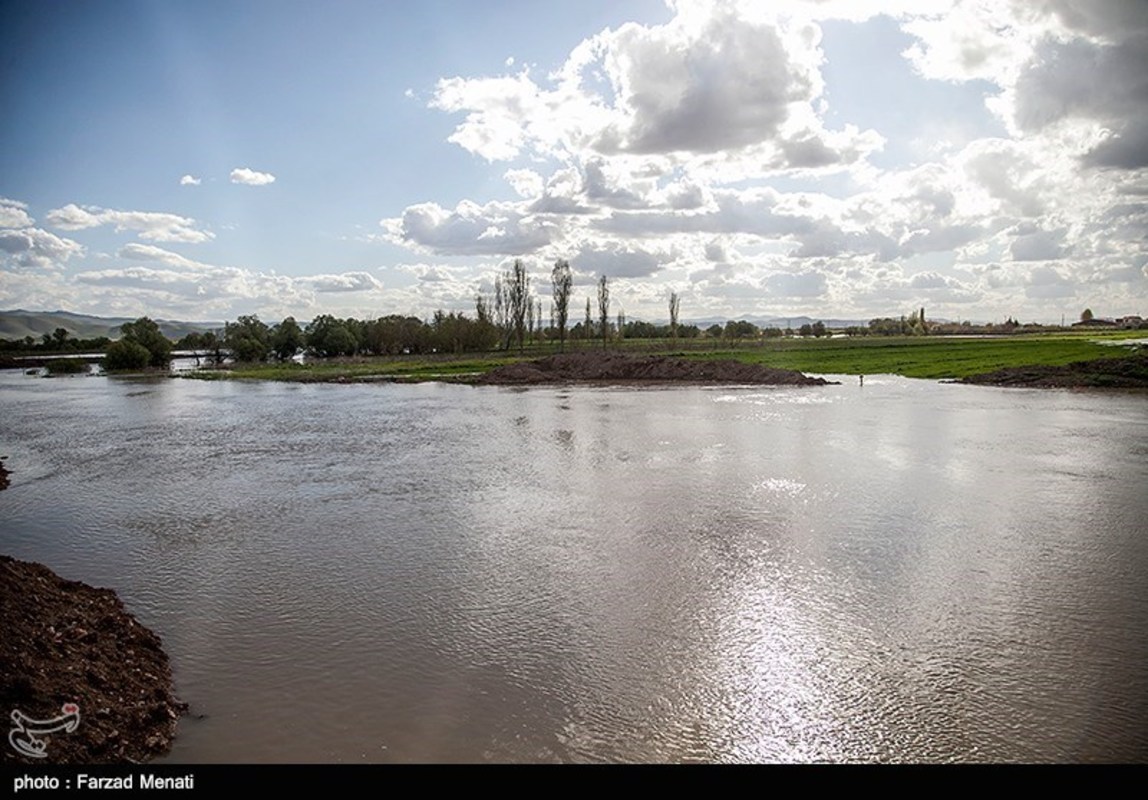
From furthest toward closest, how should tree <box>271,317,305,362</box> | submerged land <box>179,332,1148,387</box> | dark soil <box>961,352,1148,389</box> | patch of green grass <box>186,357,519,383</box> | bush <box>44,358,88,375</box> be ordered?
tree <box>271,317,305,362</box>, bush <box>44,358,88,375</box>, patch of green grass <box>186,357,519,383</box>, submerged land <box>179,332,1148,387</box>, dark soil <box>961,352,1148,389</box>

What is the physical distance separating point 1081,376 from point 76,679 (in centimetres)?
5223

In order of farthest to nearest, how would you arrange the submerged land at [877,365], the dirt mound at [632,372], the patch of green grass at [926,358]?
1. the patch of green grass at [926,358]
2. the dirt mound at [632,372]
3. the submerged land at [877,365]

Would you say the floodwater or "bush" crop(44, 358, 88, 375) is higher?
"bush" crop(44, 358, 88, 375)

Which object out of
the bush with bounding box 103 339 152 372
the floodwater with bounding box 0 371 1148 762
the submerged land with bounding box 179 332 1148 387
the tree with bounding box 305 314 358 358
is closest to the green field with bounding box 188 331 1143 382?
the submerged land with bounding box 179 332 1148 387

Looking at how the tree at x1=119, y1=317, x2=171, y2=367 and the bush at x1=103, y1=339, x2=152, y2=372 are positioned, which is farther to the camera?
the tree at x1=119, y1=317, x2=171, y2=367

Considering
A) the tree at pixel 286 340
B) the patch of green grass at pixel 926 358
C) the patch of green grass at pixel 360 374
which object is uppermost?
the tree at pixel 286 340

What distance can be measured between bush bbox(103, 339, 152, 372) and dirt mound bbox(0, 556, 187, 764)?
8917 cm

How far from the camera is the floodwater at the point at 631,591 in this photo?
6340 mm

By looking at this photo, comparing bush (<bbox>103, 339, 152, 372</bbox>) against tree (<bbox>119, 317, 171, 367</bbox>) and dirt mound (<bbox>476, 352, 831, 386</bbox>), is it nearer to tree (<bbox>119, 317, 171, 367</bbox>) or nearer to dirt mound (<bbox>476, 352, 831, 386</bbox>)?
tree (<bbox>119, 317, 171, 367</bbox>)

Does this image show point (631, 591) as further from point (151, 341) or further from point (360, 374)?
point (151, 341)

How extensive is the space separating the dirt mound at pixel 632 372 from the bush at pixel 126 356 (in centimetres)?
5317

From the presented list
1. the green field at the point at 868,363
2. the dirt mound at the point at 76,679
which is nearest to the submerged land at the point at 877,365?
the green field at the point at 868,363

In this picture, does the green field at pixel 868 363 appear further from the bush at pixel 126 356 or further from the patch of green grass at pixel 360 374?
the bush at pixel 126 356

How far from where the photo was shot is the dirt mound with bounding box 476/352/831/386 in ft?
172
